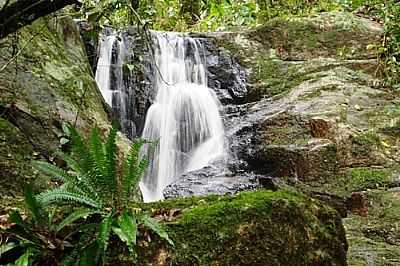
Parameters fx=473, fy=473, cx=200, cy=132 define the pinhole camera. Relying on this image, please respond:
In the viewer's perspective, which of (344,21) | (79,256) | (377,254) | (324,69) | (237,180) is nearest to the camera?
(79,256)

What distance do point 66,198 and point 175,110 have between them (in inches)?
273

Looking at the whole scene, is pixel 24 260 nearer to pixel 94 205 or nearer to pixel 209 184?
pixel 94 205

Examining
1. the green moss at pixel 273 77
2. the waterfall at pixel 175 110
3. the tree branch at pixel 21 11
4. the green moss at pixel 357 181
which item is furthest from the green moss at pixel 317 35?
the tree branch at pixel 21 11

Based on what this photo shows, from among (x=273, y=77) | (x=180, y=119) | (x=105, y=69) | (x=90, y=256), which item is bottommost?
(x=180, y=119)

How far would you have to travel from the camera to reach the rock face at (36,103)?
391 cm

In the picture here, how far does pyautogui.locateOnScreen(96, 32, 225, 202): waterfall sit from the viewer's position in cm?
806

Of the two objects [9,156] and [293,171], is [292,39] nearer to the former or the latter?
[293,171]

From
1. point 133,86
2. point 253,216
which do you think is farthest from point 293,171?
point 253,216

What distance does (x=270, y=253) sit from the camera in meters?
2.52

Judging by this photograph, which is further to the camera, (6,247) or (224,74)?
(224,74)

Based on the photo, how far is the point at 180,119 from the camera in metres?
8.91

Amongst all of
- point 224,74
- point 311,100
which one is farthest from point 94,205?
point 224,74

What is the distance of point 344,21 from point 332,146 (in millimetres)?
4587

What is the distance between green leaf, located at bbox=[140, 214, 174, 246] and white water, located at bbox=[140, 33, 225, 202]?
4.77 m
